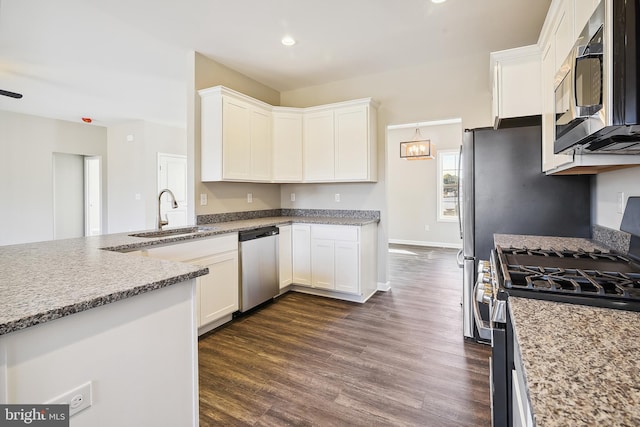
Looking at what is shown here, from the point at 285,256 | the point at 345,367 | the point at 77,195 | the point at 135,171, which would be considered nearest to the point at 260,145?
the point at 285,256

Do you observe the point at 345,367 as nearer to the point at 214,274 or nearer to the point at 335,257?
the point at 214,274

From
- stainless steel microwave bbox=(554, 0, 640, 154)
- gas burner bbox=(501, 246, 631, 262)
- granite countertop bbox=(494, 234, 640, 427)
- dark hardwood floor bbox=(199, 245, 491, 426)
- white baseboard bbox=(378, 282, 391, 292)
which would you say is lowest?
dark hardwood floor bbox=(199, 245, 491, 426)

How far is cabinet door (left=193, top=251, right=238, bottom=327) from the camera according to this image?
8.70ft

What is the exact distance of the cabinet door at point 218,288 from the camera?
2.65 m

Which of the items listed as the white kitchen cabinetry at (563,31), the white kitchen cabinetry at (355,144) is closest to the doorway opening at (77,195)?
the white kitchen cabinetry at (355,144)

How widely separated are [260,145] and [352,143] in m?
1.11

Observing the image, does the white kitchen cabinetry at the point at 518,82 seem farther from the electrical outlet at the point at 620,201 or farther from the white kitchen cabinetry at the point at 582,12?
the white kitchen cabinetry at the point at 582,12

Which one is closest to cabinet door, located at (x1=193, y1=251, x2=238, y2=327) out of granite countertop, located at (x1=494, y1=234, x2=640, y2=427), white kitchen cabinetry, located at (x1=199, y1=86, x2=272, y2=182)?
white kitchen cabinetry, located at (x1=199, y1=86, x2=272, y2=182)

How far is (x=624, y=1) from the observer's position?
0.76 m

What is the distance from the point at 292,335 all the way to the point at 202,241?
112 cm

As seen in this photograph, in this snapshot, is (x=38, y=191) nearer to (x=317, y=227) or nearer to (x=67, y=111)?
(x=67, y=111)

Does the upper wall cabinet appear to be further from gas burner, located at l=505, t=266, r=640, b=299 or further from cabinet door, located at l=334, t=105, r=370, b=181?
gas burner, located at l=505, t=266, r=640, b=299

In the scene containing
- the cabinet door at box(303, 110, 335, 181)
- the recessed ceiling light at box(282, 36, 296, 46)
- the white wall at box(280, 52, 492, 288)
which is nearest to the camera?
the recessed ceiling light at box(282, 36, 296, 46)

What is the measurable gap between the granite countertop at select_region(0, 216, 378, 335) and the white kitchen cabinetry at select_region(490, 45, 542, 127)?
8.04 ft
